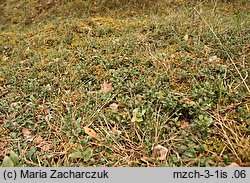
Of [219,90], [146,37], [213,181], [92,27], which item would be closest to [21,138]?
A: [213,181]

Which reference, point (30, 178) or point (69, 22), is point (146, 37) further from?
point (30, 178)

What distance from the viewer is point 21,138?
1.86m

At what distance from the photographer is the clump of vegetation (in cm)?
162

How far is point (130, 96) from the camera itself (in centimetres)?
214

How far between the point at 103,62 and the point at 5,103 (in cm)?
119

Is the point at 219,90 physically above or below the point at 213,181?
above

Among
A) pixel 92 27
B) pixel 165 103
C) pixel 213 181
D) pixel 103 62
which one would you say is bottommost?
pixel 213 181

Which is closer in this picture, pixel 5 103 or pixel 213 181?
pixel 213 181

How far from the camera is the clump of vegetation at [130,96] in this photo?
1623 millimetres

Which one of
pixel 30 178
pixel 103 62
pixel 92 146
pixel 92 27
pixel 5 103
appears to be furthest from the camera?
pixel 92 27

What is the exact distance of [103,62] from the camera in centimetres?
271

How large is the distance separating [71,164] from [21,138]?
1.95ft

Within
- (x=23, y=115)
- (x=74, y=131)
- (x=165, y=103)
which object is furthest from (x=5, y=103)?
(x=165, y=103)

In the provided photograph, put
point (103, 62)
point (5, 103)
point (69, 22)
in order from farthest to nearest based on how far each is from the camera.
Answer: point (69, 22)
point (103, 62)
point (5, 103)
